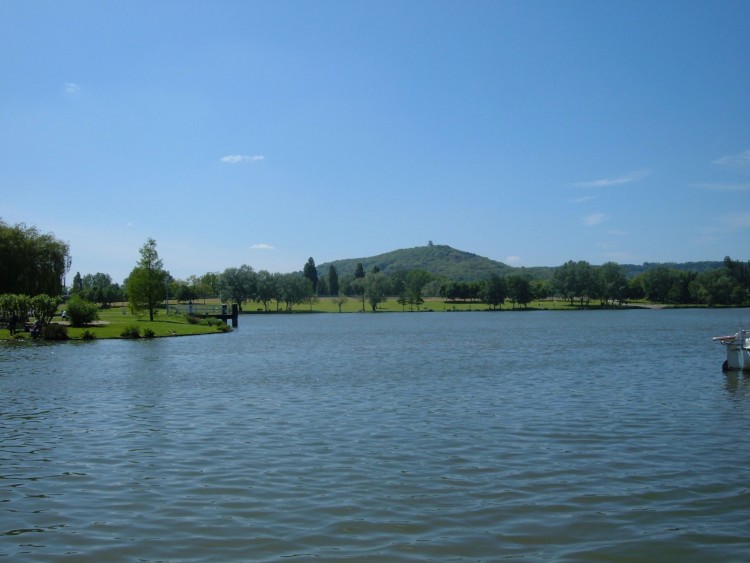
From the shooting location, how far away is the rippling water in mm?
9836

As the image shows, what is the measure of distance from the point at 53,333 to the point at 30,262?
16710 millimetres

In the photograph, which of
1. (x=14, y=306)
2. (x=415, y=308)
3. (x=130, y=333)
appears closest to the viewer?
(x=14, y=306)

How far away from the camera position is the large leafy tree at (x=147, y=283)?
256 feet

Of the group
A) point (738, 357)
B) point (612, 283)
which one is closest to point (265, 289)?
point (612, 283)

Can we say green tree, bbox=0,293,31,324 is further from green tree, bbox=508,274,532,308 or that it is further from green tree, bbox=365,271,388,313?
green tree, bbox=508,274,532,308

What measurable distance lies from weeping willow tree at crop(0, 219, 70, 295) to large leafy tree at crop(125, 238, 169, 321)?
27.0 feet

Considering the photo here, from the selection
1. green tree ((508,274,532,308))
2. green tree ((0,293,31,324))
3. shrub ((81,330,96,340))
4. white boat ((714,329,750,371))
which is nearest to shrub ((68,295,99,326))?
green tree ((0,293,31,324))

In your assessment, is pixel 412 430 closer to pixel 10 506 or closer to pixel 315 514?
pixel 315 514

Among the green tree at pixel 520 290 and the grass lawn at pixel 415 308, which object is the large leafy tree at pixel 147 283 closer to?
the grass lawn at pixel 415 308

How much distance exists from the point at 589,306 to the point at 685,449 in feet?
555

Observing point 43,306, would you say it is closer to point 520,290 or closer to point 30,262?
point 30,262

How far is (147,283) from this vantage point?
255 feet

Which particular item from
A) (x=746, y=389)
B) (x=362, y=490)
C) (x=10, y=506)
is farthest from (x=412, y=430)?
(x=746, y=389)

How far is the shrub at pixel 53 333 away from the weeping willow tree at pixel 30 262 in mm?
15020
